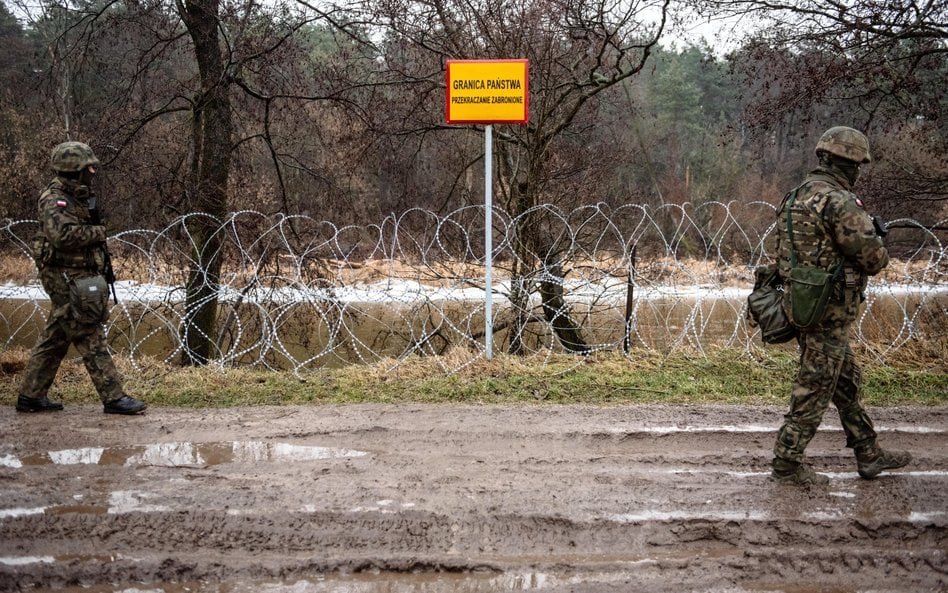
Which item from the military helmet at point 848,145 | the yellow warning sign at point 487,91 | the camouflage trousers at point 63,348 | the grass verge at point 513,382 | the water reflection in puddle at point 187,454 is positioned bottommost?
the water reflection in puddle at point 187,454

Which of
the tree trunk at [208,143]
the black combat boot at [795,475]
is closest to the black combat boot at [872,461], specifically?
the black combat boot at [795,475]

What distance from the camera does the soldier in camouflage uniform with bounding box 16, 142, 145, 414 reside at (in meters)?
5.46

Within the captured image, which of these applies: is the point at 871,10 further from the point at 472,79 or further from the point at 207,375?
the point at 207,375

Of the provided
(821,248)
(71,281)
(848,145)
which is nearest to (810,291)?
(821,248)

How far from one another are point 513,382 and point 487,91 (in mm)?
→ 2951

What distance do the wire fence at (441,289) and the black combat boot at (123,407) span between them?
1045 mm

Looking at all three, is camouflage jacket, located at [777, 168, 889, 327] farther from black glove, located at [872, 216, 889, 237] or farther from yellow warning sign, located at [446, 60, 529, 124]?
yellow warning sign, located at [446, 60, 529, 124]

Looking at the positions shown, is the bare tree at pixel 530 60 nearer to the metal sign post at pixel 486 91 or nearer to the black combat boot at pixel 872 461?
the metal sign post at pixel 486 91

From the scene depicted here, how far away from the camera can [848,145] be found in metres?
4.16

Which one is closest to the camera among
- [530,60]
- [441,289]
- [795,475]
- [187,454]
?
[795,475]

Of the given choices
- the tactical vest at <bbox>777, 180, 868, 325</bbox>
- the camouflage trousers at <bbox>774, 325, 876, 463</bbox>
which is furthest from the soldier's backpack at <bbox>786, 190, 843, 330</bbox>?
the camouflage trousers at <bbox>774, 325, 876, 463</bbox>

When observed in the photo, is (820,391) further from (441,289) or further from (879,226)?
(441,289)

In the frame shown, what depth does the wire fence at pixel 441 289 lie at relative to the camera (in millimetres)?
7527

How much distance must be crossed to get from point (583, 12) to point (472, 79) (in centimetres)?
328
